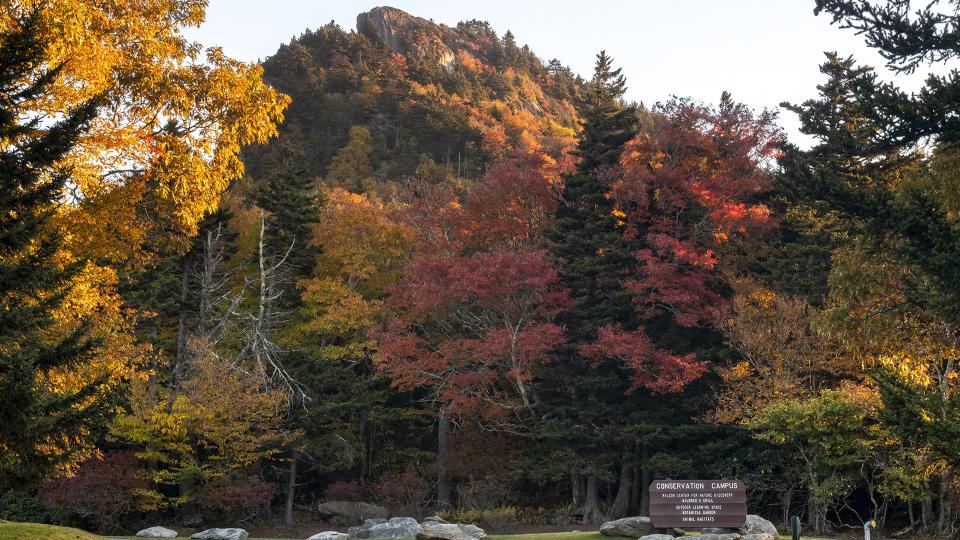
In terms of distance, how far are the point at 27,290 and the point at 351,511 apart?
2248cm

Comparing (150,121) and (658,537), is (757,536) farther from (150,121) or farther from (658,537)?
(150,121)

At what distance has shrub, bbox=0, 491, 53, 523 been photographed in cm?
2744

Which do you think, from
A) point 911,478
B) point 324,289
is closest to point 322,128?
point 324,289

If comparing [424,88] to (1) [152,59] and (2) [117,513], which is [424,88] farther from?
(1) [152,59]

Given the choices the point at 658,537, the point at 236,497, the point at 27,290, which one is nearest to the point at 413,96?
the point at 236,497

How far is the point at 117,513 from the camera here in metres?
28.1

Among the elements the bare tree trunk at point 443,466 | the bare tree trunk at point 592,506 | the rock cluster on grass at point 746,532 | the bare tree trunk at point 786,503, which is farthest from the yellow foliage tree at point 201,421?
the bare tree trunk at point 786,503

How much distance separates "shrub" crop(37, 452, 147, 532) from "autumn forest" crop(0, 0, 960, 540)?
0.41ft

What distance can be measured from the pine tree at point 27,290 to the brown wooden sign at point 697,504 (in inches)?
478

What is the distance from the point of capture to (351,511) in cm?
3097

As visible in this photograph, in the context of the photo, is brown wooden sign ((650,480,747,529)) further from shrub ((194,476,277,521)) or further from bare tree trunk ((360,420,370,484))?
bare tree trunk ((360,420,370,484))

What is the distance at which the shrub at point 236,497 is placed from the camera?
28.1m

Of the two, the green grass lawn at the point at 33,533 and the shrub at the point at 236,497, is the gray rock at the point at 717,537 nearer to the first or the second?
the green grass lawn at the point at 33,533

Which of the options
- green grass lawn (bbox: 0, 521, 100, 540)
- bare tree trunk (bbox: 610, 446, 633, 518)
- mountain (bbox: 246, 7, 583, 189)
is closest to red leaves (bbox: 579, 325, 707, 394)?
bare tree trunk (bbox: 610, 446, 633, 518)
